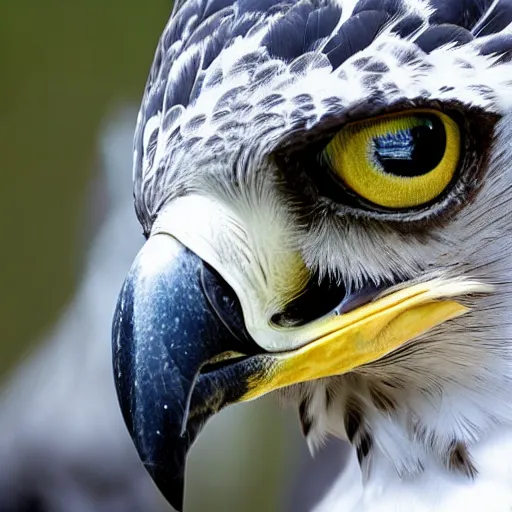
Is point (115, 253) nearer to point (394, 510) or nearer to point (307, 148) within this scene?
point (394, 510)

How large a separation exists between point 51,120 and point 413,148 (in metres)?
1.40

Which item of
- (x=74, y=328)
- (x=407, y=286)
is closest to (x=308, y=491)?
(x=74, y=328)

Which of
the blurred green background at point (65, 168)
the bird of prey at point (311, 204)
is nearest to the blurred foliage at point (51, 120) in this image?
the blurred green background at point (65, 168)

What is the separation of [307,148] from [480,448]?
1.03 ft

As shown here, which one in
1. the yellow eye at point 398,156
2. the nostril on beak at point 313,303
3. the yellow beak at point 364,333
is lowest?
the yellow beak at point 364,333

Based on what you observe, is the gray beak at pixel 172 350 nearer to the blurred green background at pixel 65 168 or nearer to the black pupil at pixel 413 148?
the black pupil at pixel 413 148

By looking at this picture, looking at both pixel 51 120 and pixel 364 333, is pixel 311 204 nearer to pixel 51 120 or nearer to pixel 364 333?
pixel 364 333

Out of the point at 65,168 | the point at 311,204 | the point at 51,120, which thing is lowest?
the point at 311,204

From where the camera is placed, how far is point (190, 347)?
59 cm

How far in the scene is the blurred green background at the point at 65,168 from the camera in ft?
5.89

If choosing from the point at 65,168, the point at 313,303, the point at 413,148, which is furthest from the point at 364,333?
the point at 65,168

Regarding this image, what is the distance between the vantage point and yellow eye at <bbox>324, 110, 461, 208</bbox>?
0.59 m

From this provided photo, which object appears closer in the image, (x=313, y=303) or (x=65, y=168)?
(x=313, y=303)

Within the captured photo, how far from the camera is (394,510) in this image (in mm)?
778
